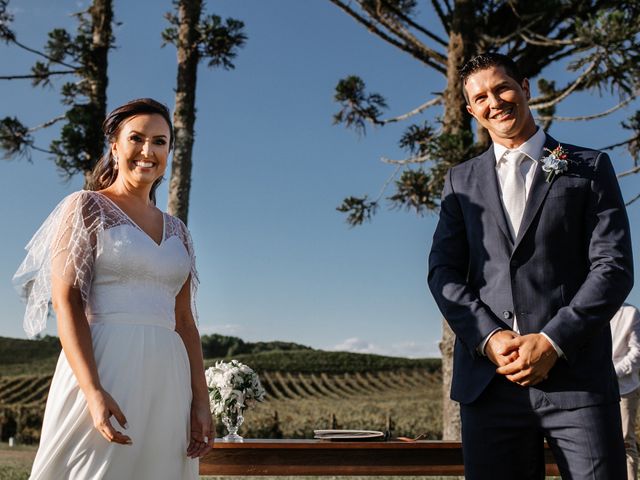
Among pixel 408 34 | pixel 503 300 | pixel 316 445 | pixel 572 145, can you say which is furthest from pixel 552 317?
pixel 408 34

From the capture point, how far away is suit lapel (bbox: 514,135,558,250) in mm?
2260

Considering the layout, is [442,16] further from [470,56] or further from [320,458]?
[320,458]

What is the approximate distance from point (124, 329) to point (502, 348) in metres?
1.23

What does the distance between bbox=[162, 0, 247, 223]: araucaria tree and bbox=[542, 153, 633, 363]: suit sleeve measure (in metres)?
5.91

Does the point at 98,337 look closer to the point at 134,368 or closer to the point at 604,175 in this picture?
the point at 134,368

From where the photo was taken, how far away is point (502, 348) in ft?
7.00

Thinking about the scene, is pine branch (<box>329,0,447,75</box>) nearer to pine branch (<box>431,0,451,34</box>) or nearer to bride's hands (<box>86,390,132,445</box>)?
pine branch (<box>431,0,451,34</box>)

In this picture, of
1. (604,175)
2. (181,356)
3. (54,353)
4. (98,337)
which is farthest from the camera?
(54,353)

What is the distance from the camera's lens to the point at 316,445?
450 cm

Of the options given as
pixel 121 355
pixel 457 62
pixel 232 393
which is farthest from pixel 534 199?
pixel 457 62

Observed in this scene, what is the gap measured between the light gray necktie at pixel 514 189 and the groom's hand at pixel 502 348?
0.33 metres

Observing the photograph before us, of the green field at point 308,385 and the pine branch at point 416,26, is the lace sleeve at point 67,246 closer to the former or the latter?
the pine branch at point 416,26

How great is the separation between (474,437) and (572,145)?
0.99 m

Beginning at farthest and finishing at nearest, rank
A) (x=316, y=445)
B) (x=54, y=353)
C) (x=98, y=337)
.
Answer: (x=54, y=353)
(x=316, y=445)
(x=98, y=337)
